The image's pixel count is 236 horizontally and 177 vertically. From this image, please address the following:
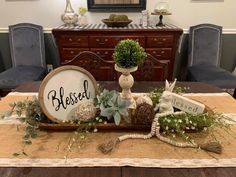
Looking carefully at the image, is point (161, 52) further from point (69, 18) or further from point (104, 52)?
point (69, 18)

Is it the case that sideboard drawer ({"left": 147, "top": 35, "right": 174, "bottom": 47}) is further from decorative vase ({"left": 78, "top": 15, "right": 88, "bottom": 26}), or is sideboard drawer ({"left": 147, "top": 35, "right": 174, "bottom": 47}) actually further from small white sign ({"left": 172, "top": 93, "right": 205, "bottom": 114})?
small white sign ({"left": 172, "top": 93, "right": 205, "bottom": 114})

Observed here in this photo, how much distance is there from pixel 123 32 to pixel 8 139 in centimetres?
208

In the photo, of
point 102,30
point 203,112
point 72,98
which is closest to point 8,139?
point 72,98

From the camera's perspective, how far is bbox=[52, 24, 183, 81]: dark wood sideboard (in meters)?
2.84

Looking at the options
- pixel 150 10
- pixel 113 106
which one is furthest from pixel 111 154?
pixel 150 10

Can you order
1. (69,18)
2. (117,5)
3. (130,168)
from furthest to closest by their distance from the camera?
(117,5) → (69,18) → (130,168)

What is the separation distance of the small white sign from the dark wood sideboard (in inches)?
69.0

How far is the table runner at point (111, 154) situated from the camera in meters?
0.88

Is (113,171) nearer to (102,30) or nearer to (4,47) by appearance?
(102,30)

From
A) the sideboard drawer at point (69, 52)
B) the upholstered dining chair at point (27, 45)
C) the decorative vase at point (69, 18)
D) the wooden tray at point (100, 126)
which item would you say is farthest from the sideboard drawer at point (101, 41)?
the wooden tray at point (100, 126)

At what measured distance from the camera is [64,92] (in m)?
1.08

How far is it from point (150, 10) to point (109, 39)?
0.77 metres

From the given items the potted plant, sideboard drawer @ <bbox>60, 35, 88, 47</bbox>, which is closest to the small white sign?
the potted plant

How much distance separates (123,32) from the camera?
2.85 metres
